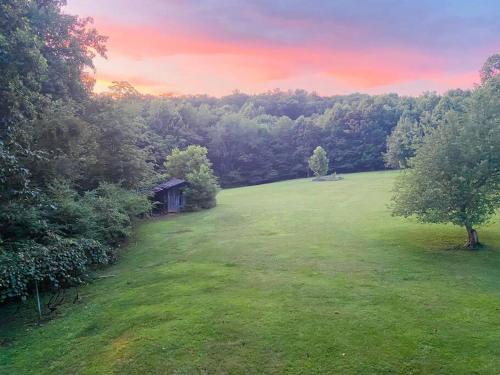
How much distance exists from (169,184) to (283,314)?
2099cm

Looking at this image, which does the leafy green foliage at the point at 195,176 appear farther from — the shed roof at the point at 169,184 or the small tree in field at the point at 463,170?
the small tree in field at the point at 463,170

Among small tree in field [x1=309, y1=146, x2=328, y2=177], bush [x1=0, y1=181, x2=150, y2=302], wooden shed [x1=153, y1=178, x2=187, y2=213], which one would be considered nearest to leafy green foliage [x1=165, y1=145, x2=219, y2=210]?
wooden shed [x1=153, y1=178, x2=187, y2=213]

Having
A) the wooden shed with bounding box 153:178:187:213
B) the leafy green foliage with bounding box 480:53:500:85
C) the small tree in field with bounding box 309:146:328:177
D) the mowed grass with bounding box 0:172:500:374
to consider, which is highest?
the leafy green foliage with bounding box 480:53:500:85

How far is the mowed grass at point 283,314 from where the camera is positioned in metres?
6.47

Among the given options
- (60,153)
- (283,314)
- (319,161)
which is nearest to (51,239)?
(60,153)

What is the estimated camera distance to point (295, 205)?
27.5 metres

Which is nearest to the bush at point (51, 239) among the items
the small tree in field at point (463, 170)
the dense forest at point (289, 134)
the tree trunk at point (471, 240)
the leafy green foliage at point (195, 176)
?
the small tree in field at point (463, 170)

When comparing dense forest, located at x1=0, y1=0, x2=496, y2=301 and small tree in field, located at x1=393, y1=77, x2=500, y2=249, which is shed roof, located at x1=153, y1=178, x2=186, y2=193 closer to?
dense forest, located at x1=0, y1=0, x2=496, y2=301

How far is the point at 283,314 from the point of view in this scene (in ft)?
26.8

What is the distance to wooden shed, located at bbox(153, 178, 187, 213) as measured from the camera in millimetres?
27266

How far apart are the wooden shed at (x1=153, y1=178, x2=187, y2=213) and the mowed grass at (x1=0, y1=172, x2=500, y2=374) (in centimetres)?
1231

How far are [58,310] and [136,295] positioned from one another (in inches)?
74.5

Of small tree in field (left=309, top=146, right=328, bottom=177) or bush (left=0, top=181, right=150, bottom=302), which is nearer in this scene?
bush (left=0, top=181, right=150, bottom=302)

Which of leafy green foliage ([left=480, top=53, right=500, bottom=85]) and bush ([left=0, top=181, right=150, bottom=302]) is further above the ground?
leafy green foliage ([left=480, top=53, right=500, bottom=85])
